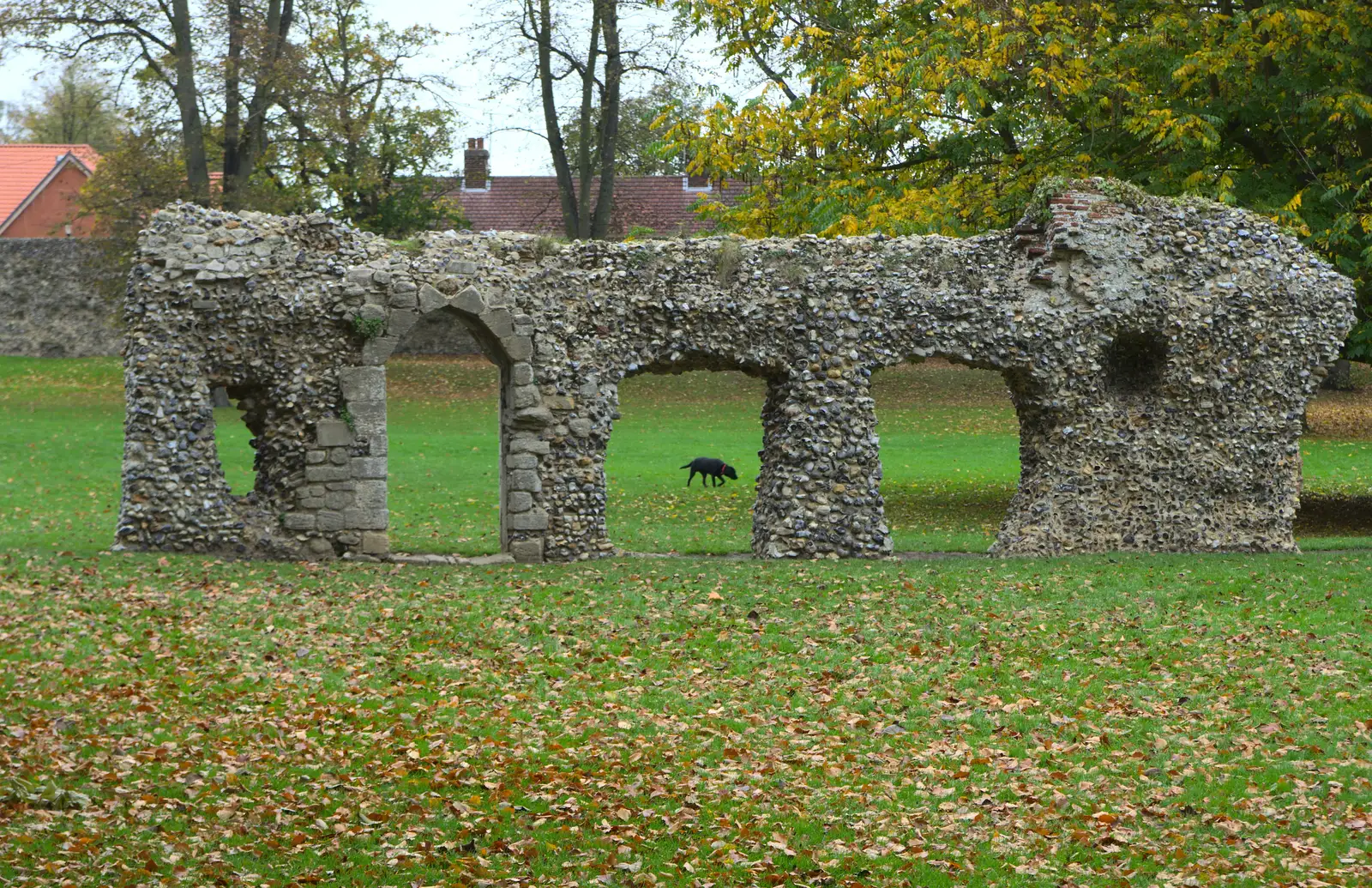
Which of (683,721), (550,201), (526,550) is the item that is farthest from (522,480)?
(550,201)

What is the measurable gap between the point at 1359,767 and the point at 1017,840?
2.74 meters

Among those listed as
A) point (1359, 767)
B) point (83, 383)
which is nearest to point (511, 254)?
point (1359, 767)

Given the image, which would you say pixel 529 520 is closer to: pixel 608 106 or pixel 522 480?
pixel 522 480

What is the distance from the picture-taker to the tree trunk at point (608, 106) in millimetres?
36344

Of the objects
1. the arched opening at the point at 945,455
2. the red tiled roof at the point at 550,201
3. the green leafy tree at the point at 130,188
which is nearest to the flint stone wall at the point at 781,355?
the arched opening at the point at 945,455

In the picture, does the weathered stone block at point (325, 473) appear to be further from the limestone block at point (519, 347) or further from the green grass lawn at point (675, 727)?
the limestone block at point (519, 347)

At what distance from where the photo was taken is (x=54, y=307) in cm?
4281

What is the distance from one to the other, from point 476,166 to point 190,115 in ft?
61.9

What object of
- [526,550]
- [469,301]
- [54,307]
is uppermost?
[54,307]

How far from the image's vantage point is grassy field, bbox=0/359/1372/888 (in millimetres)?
7965

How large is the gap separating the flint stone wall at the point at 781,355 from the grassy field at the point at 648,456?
5.39ft

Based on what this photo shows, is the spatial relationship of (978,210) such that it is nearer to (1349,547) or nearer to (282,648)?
(1349,547)

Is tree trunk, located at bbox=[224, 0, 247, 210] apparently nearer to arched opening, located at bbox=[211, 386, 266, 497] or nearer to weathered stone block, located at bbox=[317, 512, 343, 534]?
arched opening, located at bbox=[211, 386, 266, 497]

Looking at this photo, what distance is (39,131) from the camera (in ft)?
217
